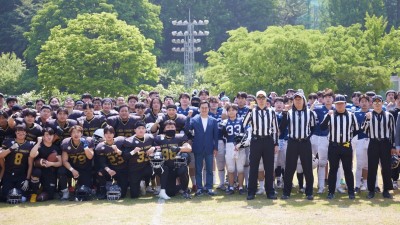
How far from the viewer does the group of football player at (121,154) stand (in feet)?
41.7

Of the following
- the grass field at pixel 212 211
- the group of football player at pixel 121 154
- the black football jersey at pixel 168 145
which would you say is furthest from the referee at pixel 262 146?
the black football jersey at pixel 168 145

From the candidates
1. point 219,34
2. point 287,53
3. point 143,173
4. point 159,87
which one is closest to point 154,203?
point 143,173

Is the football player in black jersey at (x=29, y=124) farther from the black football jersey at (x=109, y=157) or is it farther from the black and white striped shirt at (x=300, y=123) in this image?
the black and white striped shirt at (x=300, y=123)

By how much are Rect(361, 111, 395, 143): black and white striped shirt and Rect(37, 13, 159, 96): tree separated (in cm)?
2430

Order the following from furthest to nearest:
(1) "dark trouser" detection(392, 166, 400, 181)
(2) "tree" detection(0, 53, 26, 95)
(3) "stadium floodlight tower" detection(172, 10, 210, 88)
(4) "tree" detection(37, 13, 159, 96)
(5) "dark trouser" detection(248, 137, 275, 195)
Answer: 1. (2) "tree" detection(0, 53, 26, 95)
2. (3) "stadium floodlight tower" detection(172, 10, 210, 88)
3. (4) "tree" detection(37, 13, 159, 96)
4. (1) "dark trouser" detection(392, 166, 400, 181)
5. (5) "dark trouser" detection(248, 137, 275, 195)

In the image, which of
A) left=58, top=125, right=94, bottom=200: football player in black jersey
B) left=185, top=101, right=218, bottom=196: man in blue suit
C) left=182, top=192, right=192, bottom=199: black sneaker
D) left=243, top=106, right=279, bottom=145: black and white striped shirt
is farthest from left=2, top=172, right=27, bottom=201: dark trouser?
left=243, top=106, right=279, bottom=145: black and white striped shirt

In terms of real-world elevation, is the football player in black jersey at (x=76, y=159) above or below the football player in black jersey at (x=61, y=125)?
below

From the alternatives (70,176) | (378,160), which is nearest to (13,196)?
(70,176)

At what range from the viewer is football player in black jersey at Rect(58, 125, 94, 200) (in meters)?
12.8

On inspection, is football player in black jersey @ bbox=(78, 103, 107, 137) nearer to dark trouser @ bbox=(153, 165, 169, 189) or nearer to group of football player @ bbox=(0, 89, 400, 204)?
group of football player @ bbox=(0, 89, 400, 204)

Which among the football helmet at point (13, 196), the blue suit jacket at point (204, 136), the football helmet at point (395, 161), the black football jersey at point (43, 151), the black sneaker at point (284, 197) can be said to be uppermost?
the blue suit jacket at point (204, 136)

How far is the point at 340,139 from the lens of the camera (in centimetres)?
1229

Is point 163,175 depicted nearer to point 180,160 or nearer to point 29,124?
point 180,160

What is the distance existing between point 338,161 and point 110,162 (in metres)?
4.39
